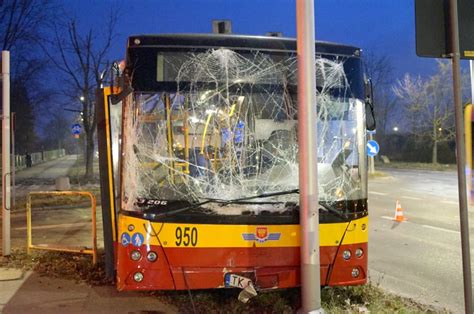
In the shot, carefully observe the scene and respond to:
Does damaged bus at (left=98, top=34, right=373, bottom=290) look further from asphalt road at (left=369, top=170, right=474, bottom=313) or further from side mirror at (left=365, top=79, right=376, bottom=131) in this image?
asphalt road at (left=369, top=170, right=474, bottom=313)

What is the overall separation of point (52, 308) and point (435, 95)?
4076 cm

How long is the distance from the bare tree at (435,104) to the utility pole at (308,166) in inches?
1508

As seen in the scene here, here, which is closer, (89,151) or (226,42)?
(226,42)

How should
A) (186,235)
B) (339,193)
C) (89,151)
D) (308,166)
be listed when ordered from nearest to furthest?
(308,166) → (186,235) → (339,193) → (89,151)

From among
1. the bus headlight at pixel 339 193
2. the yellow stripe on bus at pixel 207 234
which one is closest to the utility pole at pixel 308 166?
the yellow stripe on bus at pixel 207 234

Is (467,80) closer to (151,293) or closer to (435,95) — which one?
(435,95)

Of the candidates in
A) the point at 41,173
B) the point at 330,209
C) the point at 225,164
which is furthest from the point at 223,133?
the point at 41,173

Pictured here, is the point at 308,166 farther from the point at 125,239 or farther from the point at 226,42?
the point at 125,239

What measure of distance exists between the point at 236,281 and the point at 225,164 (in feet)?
3.91

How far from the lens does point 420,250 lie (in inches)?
384

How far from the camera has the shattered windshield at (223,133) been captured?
5027 millimetres

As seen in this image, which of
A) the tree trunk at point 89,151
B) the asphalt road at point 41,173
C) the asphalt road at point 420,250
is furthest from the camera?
the asphalt road at point 41,173

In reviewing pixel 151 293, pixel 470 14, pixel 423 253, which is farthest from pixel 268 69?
pixel 423 253

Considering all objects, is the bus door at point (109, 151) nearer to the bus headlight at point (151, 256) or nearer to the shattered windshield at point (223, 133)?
the shattered windshield at point (223, 133)
